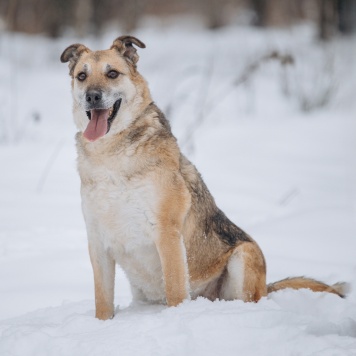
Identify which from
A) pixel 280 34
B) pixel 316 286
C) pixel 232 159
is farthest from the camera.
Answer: pixel 280 34

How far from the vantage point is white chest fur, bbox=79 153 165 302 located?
3543 millimetres

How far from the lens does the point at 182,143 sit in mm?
8594

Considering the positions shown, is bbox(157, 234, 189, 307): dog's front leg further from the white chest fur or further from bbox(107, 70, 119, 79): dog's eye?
bbox(107, 70, 119, 79): dog's eye

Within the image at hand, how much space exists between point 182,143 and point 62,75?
24.4 ft

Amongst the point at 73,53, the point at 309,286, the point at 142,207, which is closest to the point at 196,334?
the point at 142,207

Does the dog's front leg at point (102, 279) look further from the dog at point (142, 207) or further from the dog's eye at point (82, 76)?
the dog's eye at point (82, 76)

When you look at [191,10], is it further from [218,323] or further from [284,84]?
[218,323]

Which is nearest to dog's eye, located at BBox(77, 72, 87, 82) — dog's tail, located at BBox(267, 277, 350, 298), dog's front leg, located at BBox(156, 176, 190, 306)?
dog's front leg, located at BBox(156, 176, 190, 306)

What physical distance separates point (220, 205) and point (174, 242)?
151 inches

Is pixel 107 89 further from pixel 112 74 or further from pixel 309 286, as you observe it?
pixel 309 286

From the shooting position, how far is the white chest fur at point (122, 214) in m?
3.54

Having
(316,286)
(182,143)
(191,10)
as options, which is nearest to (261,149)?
(182,143)

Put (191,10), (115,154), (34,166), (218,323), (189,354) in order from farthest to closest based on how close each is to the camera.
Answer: (191,10), (34,166), (115,154), (218,323), (189,354)

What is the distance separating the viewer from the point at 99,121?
3.77 meters
